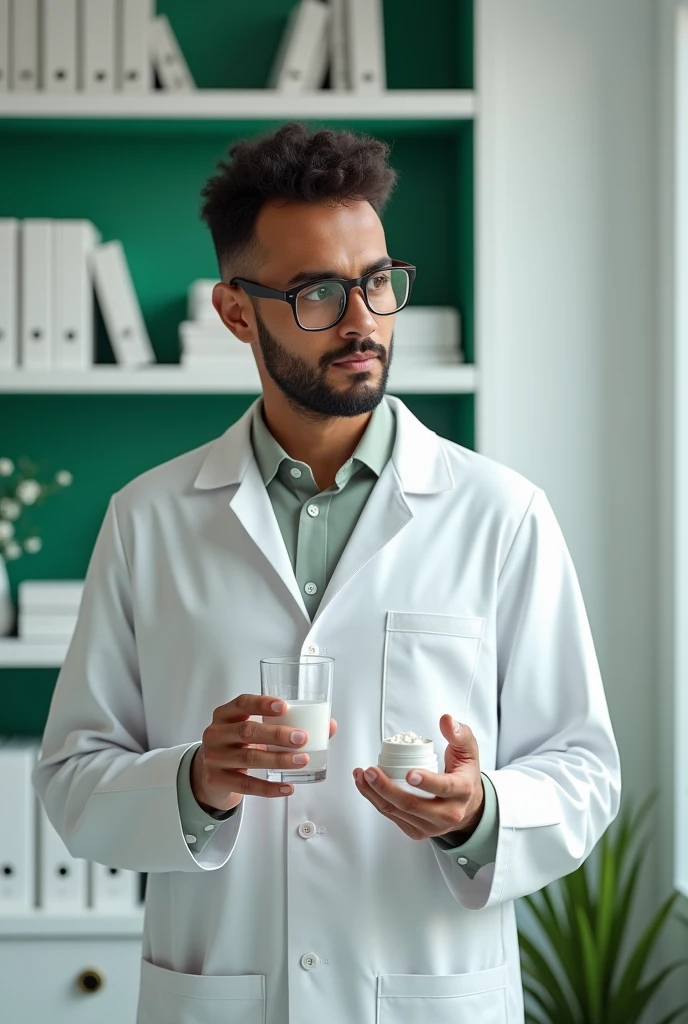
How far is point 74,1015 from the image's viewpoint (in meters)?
2.21

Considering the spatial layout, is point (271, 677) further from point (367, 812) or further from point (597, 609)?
point (597, 609)

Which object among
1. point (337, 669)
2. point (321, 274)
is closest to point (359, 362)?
point (321, 274)

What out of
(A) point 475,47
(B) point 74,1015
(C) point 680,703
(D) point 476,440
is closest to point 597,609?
(C) point 680,703

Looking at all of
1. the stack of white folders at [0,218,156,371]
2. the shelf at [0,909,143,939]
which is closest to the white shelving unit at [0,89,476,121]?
the stack of white folders at [0,218,156,371]

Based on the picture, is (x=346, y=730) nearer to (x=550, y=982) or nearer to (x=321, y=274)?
(x=321, y=274)

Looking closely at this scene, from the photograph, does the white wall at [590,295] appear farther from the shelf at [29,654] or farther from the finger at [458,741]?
the finger at [458,741]

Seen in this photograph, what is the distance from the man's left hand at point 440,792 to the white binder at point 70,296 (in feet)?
4.62

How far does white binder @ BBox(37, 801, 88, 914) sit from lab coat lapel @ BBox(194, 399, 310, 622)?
1.12 m

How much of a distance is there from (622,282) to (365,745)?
59.6 inches

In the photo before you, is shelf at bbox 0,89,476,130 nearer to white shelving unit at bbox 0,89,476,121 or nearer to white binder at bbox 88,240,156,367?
white shelving unit at bbox 0,89,476,121

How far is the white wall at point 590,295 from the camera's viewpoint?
7.97 ft

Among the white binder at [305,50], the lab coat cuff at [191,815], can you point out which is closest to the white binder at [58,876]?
the lab coat cuff at [191,815]

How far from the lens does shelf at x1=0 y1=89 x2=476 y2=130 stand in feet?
7.14

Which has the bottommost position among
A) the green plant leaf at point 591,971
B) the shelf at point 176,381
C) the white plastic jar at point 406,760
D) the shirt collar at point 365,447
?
the green plant leaf at point 591,971
